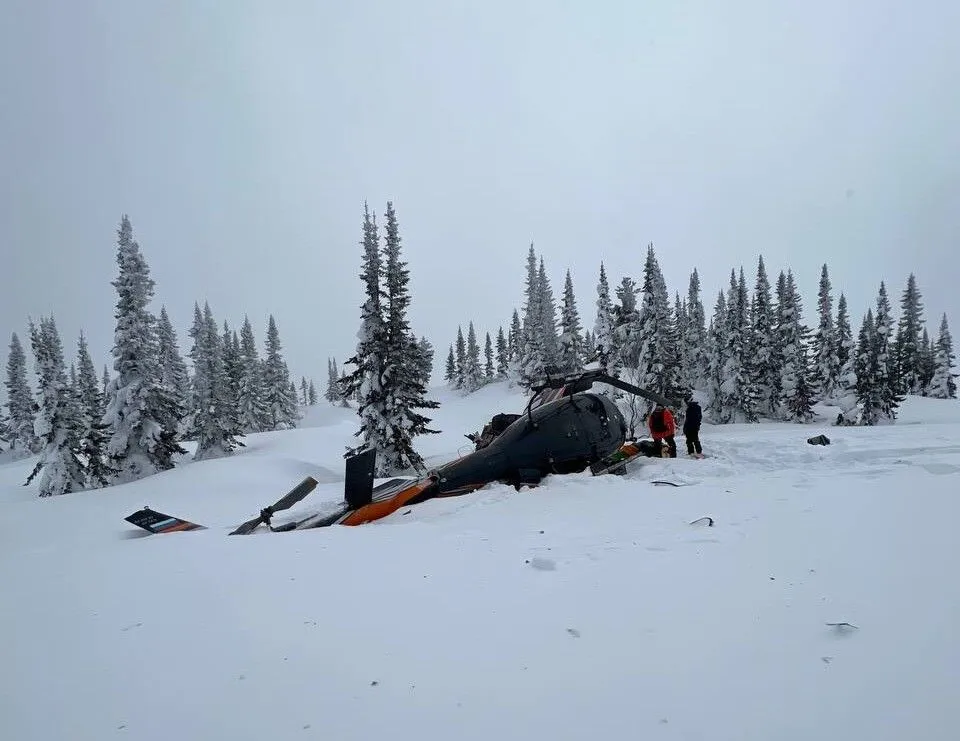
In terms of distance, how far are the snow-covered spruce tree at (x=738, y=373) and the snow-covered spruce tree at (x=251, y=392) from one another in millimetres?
44687

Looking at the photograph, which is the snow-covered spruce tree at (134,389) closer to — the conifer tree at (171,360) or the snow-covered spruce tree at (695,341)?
the conifer tree at (171,360)

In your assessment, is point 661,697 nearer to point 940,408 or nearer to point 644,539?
point 644,539

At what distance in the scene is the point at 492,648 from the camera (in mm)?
3027

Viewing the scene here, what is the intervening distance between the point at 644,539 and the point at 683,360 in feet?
146

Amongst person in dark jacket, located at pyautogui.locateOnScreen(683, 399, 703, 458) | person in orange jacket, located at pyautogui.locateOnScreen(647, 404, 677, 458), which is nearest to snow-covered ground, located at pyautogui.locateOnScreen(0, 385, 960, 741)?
person in dark jacket, located at pyautogui.locateOnScreen(683, 399, 703, 458)

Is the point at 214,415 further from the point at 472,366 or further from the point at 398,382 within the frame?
the point at 472,366

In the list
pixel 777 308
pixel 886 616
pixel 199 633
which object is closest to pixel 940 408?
pixel 777 308

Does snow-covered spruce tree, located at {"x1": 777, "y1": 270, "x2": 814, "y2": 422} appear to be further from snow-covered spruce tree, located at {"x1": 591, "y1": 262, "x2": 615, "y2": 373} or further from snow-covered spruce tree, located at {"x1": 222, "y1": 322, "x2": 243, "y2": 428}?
snow-covered spruce tree, located at {"x1": 222, "y1": 322, "x2": 243, "y2": 428}

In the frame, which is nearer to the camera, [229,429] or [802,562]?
[802,562]

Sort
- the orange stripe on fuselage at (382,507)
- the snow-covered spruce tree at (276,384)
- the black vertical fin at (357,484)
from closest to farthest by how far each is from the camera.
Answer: the orange stripe on fuselage at (382,507) < the black vertical fin at (357,484) < the snow-covered spruce tree at (276,384)

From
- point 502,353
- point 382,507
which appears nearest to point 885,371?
point 382,507

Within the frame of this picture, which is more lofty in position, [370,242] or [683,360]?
[370,242]

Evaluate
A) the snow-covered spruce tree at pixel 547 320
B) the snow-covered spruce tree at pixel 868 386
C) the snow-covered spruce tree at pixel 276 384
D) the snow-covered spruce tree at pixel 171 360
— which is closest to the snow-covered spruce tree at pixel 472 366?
the snow-covered spruce tree at pixel 547 320

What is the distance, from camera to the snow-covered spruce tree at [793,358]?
37.8 metres
